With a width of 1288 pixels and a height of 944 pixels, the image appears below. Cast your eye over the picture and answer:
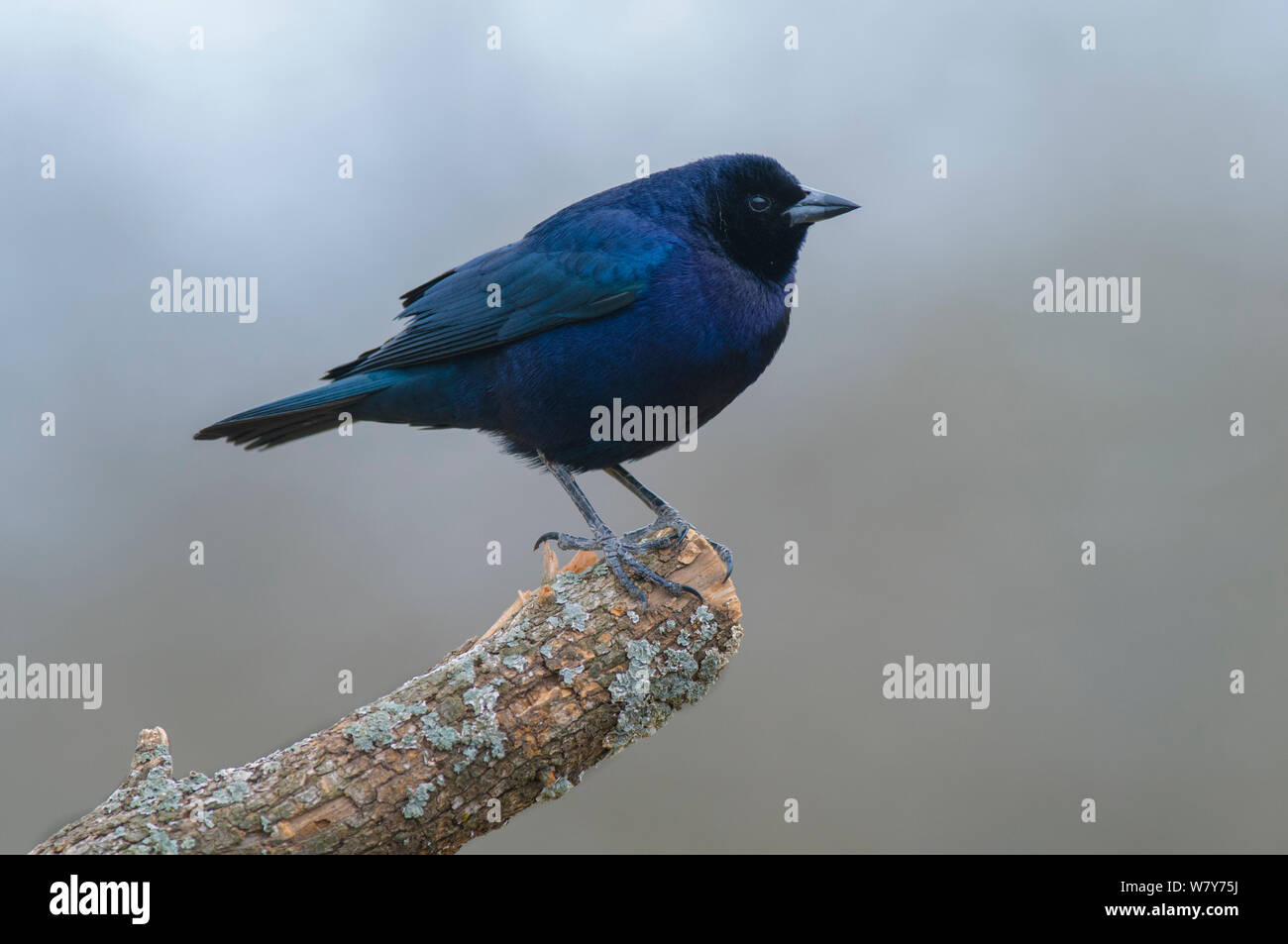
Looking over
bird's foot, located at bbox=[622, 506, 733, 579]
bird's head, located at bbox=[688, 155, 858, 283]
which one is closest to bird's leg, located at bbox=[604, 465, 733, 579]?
bird's foot, located at bbox=[622, 506, 733, 579]

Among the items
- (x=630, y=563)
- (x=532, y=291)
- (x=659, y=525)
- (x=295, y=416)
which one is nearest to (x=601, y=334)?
(x=532, y=291)

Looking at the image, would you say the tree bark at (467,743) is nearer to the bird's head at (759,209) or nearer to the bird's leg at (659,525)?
the bird's leg at (659,525)

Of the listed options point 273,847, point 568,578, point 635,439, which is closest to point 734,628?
point 568,578

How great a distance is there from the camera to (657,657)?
12.0 ft

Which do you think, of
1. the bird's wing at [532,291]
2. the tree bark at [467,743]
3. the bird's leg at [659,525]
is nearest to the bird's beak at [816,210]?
the bird's wing at [532,291]

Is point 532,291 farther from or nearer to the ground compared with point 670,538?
farther from the ground

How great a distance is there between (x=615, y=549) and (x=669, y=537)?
0.99 ft

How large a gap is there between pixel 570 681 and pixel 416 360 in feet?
6.13

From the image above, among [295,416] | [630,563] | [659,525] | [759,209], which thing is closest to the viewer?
[630,563]

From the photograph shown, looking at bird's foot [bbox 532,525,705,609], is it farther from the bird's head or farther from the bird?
the bird's head

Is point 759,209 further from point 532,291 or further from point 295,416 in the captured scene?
point 295,416

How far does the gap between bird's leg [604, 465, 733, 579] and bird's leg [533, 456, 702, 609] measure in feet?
0.16

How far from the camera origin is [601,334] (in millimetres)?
4414

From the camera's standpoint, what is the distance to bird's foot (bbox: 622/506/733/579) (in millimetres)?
4020
